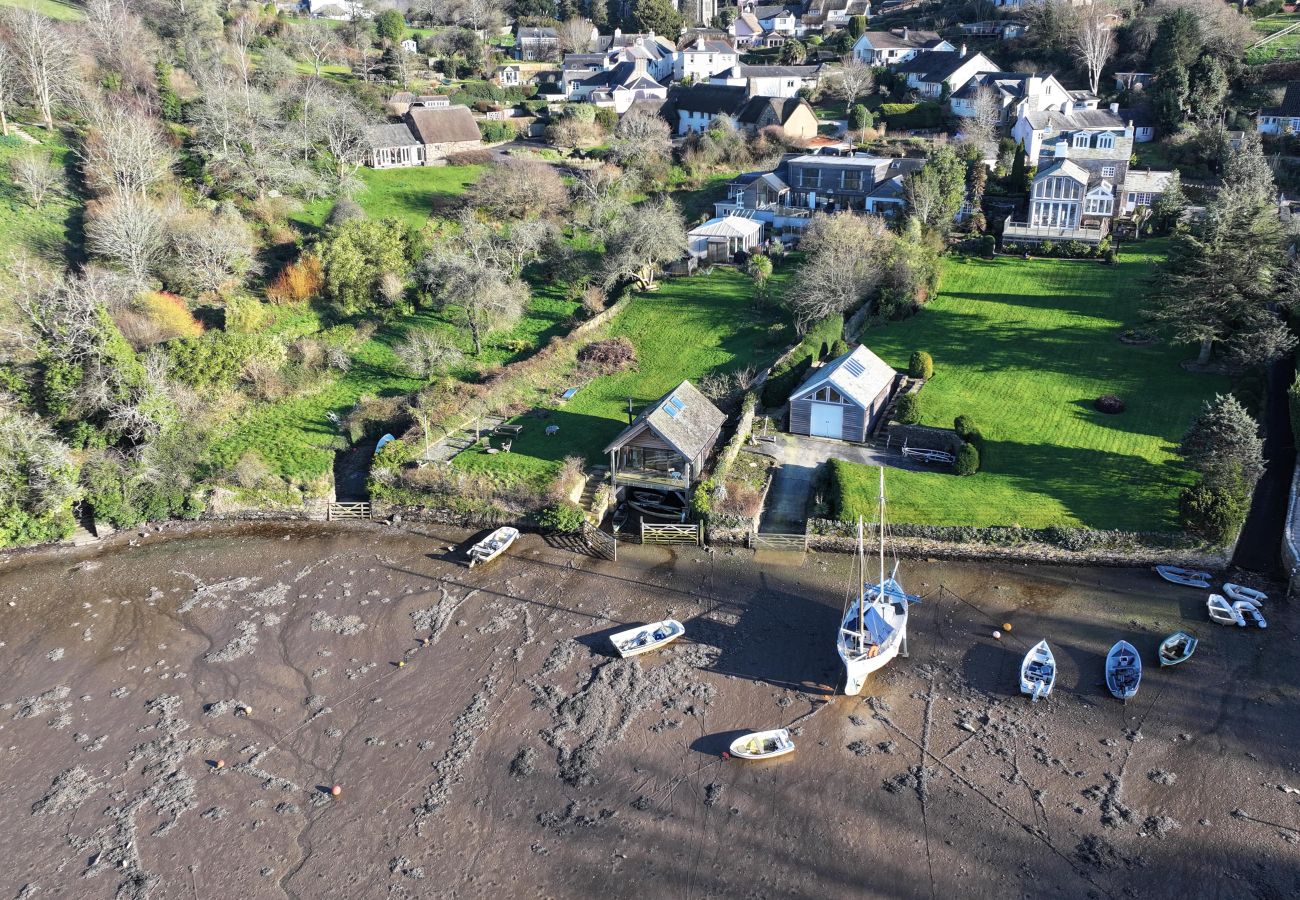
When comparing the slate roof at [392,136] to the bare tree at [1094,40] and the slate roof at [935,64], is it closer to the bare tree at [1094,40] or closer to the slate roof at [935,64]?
the slate roof at [935,64]

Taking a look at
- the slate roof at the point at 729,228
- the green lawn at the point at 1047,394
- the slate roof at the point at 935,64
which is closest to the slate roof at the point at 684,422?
the green lawn at the point at 1047,394

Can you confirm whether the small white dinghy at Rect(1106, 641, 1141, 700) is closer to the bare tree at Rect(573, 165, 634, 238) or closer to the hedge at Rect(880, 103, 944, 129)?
the bare tree at Rect(573, 165, 634, 238)

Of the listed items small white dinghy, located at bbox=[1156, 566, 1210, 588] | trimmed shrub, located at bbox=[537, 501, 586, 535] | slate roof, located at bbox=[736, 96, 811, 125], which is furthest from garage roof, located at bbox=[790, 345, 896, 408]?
slate roof, located at bbox=[736, 96, 811, 125]

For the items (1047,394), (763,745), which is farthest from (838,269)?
(763,745)

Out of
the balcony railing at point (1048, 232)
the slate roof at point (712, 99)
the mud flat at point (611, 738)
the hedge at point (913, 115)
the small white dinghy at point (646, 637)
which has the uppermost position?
the slate roof at point (712, 99)

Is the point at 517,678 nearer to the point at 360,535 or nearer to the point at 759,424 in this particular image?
the point at 360,535

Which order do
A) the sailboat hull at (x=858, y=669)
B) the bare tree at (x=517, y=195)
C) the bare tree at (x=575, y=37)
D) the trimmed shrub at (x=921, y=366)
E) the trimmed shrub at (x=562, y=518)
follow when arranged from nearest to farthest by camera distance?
the sailboat hull at (x=858, y=669)
the trimmed shrub at (x=562, y=518)
the trimmed shrub at (x=921, y=366)
the bare tree at (x=517, y=195)
the bare tree at (x=575, y=37)

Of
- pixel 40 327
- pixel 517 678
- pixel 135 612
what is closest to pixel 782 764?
pixel 517 678
